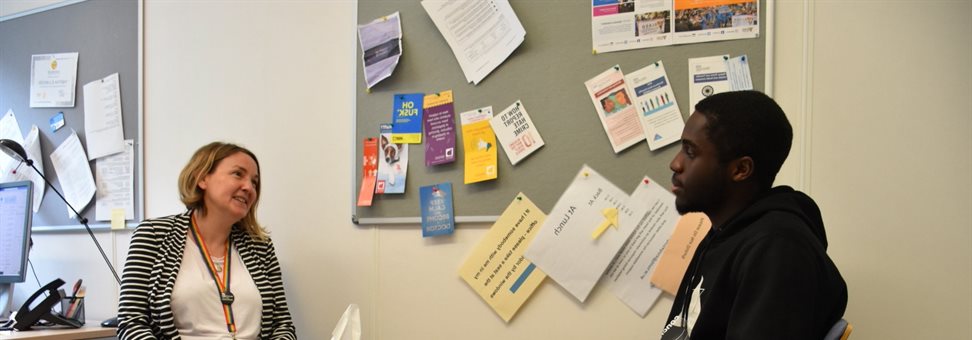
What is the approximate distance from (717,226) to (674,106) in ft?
1.83

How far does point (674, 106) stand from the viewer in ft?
6.11

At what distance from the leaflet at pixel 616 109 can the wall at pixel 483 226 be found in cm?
39

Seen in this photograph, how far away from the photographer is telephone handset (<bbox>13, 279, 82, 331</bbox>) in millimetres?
2352

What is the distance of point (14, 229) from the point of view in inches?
103

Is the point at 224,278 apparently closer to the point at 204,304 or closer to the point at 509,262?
the point at 204,304

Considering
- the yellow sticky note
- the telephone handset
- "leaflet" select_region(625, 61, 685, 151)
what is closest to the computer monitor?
the telephone handset

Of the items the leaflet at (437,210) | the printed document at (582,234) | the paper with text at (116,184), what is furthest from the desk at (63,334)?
the printed document at (582,234)

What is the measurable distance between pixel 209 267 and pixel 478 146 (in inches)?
35.4

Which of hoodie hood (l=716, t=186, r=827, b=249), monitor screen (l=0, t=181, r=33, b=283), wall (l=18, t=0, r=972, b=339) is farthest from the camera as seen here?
monitor screen (l=0, t=181, r=33, b=283)

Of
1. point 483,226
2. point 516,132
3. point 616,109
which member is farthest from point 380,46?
point 616,109

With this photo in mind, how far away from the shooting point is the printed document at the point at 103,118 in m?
2.89

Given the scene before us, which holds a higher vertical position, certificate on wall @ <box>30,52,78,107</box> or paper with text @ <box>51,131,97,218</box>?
certificate on wall @ <box>30,52,78,107</box>

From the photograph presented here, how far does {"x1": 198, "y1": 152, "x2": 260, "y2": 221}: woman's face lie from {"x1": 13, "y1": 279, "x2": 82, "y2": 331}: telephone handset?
2.62 feet

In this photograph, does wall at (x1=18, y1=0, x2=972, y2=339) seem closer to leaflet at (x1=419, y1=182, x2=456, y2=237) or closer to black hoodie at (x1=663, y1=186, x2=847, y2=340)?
leaflet at (x1=419, y1=182, x2=456, y2=237)
